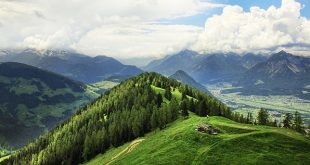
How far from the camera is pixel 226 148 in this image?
121m

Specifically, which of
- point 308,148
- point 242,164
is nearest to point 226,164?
point 242,164

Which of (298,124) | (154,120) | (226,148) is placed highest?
(226,148)

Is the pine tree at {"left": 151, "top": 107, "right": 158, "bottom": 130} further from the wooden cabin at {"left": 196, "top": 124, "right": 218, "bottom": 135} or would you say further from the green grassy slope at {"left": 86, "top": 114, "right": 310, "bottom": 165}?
the wooden cabin at {"left": 196, "top": 124, "right": 218, "bottom": 135}

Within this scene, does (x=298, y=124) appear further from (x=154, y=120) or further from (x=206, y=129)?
(x=206, y=129)

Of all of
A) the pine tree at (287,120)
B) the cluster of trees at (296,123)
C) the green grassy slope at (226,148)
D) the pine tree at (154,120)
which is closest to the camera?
the green grassy slope at (226,148)

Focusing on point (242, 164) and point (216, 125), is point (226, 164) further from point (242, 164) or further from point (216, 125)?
point (216, 125)

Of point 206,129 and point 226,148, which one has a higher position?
point 206,129

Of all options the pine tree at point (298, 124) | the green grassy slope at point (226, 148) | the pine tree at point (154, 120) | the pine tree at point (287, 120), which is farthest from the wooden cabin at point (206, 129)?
the pine tree at point (287, 120)

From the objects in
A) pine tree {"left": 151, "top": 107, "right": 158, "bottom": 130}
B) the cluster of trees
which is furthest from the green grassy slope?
the cluster of trees

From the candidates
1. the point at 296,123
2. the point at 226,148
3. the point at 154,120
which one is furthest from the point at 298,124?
the point at 226,148

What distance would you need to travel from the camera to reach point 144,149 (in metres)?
142

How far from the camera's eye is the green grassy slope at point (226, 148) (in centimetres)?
11431

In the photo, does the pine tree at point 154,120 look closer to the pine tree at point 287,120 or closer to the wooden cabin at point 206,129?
the wooden cabin at point 206,129

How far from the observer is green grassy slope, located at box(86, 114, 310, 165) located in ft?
375
